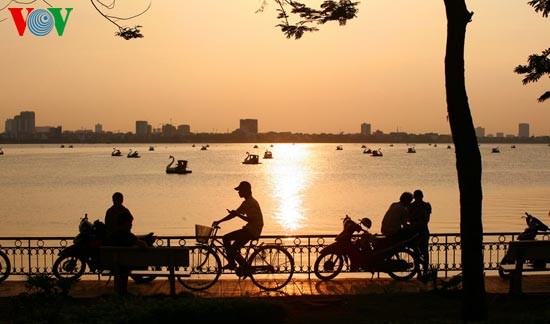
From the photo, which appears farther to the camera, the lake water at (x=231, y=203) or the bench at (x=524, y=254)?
the lake water at (x=231, y=203)

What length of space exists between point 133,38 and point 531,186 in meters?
79.3

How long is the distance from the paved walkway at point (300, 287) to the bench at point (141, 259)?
669 mm

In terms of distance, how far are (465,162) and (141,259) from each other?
5626 millimetres

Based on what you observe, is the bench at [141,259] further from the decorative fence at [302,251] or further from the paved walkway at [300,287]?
the decorative fence at [302,251]

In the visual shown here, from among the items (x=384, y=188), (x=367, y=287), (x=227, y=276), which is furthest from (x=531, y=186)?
(x=367, y=287)

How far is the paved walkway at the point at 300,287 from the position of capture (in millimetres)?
13883

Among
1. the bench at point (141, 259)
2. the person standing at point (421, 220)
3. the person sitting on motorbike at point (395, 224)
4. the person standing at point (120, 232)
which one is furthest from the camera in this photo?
the person standing at point (421, 220)

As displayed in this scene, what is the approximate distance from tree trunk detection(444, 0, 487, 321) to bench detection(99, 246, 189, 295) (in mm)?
4651

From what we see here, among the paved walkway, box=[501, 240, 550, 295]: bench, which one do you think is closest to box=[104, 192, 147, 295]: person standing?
the paved walkway

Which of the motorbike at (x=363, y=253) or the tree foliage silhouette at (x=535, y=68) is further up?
the tree foliage silhouette at (x=535, y=68)

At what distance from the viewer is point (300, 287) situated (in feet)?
47.6

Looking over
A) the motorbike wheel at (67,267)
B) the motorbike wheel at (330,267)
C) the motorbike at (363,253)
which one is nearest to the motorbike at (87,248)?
the motorbike wheel at (67,267)

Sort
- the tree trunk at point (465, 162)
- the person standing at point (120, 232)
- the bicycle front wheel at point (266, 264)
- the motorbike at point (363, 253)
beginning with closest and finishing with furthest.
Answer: the tree trunk at point (465, 162)
the person standing at point (120, 232)
the bicycle front wheel at point (266, 264)
the motorbike at point (363, 253)

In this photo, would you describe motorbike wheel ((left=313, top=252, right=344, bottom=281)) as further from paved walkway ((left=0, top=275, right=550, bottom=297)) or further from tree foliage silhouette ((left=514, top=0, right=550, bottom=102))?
tree foliage silhouette ((left=514, top=0, right=550, bottom=102))
